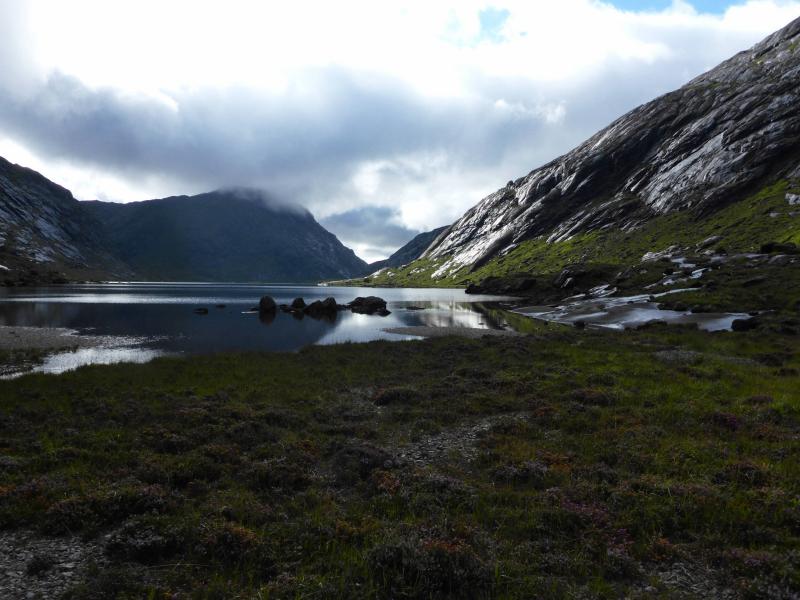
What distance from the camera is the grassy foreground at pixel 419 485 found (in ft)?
32.6

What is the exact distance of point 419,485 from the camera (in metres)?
14.5

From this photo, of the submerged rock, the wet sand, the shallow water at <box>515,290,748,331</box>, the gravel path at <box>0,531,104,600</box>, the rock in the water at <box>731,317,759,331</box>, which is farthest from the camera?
the submerged rock

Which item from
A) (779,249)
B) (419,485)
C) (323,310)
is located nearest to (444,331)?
(323,310)

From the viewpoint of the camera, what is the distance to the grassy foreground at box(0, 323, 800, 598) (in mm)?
9945

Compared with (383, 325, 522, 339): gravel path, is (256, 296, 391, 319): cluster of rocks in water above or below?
above

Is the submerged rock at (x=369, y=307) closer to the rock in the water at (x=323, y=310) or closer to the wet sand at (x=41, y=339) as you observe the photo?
the rock in the water at (x=323, y=310)

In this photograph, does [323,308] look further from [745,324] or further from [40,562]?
[40,562]

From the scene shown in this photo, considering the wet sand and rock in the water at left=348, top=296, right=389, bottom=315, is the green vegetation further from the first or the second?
the wet sand

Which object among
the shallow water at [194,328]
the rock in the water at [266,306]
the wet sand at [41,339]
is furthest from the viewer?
the rock in the water at [266,306]

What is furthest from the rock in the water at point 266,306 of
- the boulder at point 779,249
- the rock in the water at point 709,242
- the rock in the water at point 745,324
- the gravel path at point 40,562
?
the rock in the water at point 709,242

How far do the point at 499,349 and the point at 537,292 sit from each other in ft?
302

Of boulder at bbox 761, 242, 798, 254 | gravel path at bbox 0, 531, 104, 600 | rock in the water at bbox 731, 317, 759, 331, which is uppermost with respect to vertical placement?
boulder at bbox 761, 242, 798, 254

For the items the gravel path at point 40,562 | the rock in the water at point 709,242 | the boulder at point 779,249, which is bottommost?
the gravel path at point 40,562

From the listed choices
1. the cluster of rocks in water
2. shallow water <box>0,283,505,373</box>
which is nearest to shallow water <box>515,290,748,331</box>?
shallow water <box>0,283,505,373</box>
